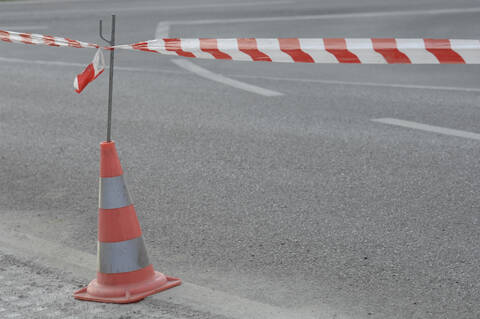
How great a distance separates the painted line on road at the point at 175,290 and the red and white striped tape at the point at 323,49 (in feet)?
4.54

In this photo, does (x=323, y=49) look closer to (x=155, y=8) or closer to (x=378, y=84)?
(x=378, y=84)

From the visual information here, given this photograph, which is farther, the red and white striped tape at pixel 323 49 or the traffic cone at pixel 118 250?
the red and white striped tape at pixel 323 49

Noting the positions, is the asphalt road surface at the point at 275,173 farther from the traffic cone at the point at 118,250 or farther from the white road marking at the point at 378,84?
the traffic cone at the point at 118,250

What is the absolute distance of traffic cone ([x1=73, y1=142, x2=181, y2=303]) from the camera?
459 centimetres

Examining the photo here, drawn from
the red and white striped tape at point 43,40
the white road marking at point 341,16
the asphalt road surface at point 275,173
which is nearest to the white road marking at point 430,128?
the asphalt road surface at point 275,173

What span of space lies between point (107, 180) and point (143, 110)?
16.9ft

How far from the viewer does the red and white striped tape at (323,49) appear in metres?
5.31

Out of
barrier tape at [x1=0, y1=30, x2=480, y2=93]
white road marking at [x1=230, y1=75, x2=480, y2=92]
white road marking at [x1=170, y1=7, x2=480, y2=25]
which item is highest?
white road marking at [x1=170, y1=7, x2=480, y2=25]

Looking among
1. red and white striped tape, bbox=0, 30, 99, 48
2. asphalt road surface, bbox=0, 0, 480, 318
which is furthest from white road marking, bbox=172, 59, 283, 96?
red and white striped tape, bbox=0, 30, 99, 48

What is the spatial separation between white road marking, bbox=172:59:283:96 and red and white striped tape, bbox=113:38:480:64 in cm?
497

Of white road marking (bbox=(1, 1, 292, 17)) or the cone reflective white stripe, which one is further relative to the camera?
white road marking (bbox=(1, 1, 292, 17))

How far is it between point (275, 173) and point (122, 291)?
2.74m

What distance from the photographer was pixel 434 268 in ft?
16.2

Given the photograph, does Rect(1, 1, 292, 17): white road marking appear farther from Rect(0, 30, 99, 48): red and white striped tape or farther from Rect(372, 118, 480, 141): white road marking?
Rect(0, 30, 99, 48): red and white striped tape
